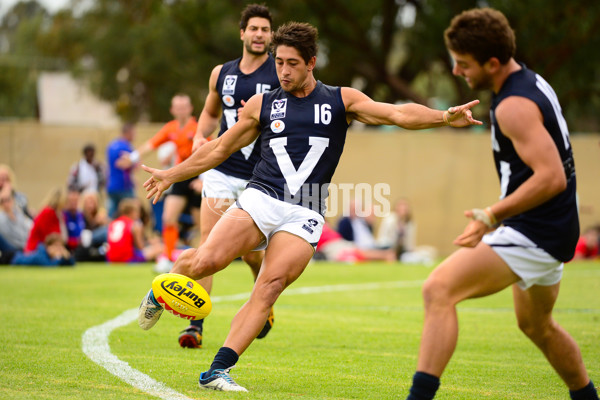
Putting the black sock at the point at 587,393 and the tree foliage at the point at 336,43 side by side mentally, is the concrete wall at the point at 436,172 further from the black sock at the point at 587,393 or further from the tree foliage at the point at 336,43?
the black sock at the point at 587,393

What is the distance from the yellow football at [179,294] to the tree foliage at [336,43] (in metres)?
19.3

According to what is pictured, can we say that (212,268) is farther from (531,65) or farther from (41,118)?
(41,118)

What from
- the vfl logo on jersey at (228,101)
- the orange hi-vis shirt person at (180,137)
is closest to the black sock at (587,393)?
the vfl logo on jersey at (228,101)

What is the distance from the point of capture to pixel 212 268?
18.3 ft

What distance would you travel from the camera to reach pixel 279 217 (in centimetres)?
568

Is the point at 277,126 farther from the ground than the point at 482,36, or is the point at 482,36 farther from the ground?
the point at 482,36

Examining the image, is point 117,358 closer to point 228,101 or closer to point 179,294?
point 179,294

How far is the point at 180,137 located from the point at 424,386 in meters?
8.64

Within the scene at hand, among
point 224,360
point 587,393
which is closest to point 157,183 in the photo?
point 224,360

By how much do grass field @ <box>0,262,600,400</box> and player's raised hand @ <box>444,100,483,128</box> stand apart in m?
1.79

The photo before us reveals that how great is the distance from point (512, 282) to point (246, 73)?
12.6 ft

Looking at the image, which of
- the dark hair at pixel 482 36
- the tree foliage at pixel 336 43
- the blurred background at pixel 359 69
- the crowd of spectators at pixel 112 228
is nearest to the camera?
the dark hair at pixel 482 36

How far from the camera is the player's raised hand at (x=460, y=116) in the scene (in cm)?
522

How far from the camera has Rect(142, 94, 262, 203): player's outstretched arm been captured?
578cm
